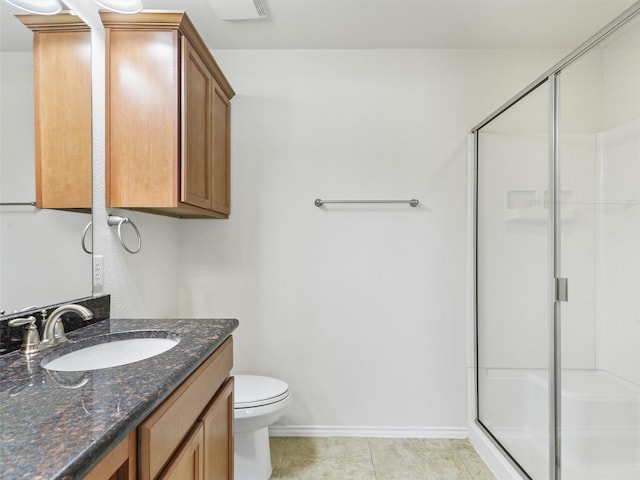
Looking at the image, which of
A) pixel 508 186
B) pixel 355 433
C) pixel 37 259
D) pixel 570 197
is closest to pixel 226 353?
pixel 37 259

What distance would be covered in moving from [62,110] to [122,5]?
0.46 m

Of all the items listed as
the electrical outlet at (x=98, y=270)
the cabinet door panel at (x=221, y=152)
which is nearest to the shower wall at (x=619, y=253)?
the cabinet door panel at (x=221, y=152)

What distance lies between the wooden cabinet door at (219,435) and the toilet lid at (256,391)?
26 cm

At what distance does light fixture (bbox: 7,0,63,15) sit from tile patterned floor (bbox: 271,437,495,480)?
222cm

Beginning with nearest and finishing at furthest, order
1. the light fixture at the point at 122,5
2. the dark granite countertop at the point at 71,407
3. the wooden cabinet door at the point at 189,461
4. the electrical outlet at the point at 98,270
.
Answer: the dark granite countertop at the point at 71,407 → the wooden cabinet door at the point at 189,461 → the light fixture at the point at 122,5 → the electrical outlet at the point at 98,270

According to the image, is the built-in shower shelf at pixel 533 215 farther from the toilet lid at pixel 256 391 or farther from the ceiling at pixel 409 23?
the toilet lid at pixel 256 391

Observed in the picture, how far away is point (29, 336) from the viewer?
1091 mm

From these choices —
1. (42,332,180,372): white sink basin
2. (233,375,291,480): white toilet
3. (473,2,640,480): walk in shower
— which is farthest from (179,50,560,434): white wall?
(42,332,180,372): white sink basin

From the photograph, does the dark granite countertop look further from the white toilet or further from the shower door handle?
the shower door handle

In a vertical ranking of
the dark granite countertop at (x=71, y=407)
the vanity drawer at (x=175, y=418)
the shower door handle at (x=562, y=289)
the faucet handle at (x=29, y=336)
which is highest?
the shower door handle at (x=562, y=289)

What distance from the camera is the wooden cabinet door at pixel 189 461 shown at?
92 cm

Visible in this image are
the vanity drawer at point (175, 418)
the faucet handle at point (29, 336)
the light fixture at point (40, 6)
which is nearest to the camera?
the vanity drawer at point (175, 418)

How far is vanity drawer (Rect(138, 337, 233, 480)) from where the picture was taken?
31.1 inches

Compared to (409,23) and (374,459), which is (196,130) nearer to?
(409,23)
